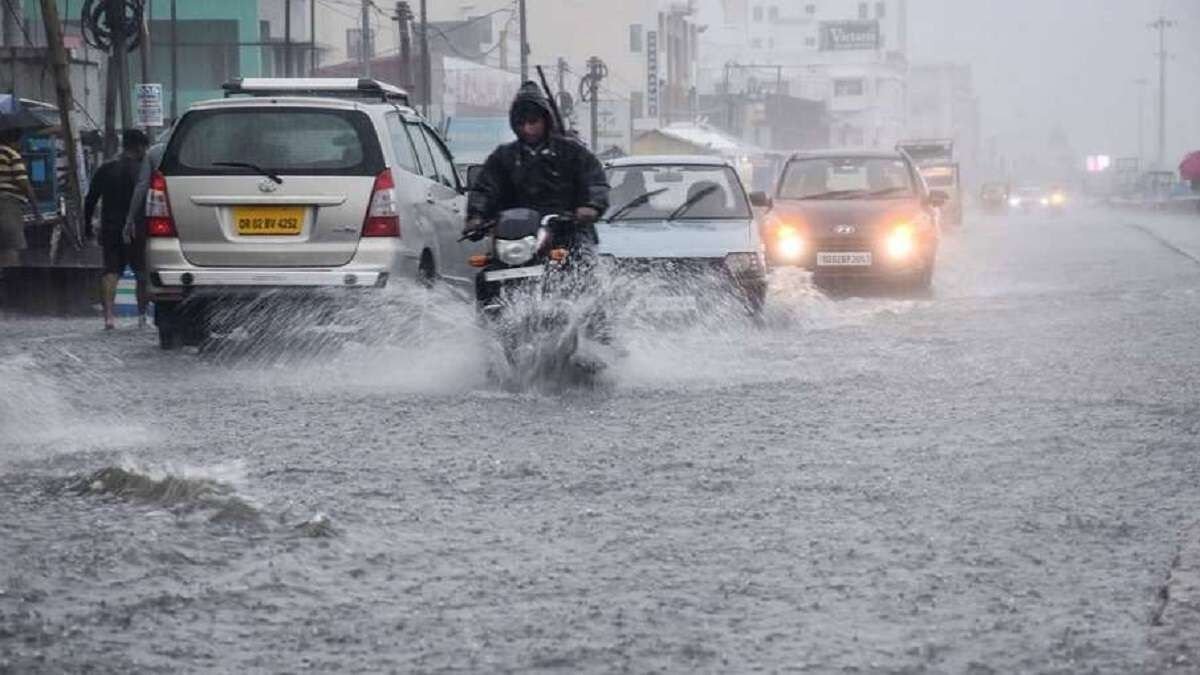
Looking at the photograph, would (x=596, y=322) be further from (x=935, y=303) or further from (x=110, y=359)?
(x=935, y=303)

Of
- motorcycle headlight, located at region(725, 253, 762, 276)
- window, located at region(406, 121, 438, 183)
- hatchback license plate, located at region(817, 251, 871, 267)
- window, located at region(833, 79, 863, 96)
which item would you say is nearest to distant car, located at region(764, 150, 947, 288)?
hatchback license plate, located at region(817, 251, 871, 267)

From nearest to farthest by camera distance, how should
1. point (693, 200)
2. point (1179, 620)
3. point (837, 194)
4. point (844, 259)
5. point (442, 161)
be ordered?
point (1179, 620) < point (442, 161) < point (693, 200) < point (844, 259) < point (837, 194)

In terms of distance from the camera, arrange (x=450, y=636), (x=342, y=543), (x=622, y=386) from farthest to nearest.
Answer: (x=622, y=386), (x=342, y=543), (x=450, y=636)

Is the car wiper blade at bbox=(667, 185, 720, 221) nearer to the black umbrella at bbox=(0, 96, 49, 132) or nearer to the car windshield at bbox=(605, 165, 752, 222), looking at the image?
the car windshield at bbox=(605, 165, 752, 222)

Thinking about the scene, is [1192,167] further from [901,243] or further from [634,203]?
[634,203]

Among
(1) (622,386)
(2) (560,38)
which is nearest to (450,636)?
(1) (622,386)

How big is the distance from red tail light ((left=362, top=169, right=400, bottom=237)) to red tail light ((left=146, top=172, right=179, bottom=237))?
51.3 inches

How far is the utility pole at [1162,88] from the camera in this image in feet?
453

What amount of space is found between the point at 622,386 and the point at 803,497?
416cm

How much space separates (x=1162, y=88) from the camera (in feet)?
463

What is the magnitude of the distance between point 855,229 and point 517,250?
11092mm

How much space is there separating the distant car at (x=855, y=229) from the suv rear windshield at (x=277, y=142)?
902 cm

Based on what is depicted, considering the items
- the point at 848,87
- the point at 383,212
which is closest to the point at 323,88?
the point at 383,212

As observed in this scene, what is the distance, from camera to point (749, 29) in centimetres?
18750
